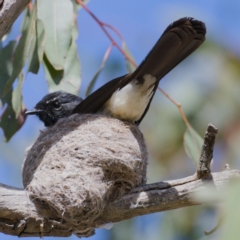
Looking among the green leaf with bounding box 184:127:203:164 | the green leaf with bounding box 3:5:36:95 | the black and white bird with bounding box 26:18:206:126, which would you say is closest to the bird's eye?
the black and white bird with bounding box 26:18:206:126

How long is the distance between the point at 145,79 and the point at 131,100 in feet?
0.64

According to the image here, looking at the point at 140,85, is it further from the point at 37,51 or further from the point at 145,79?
the point at 37,51

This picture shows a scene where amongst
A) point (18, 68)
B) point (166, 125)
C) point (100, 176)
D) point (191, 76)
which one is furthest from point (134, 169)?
point (191, 76)

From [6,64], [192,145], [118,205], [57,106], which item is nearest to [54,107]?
[57,106]

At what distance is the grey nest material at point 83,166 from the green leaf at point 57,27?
1.63 feet

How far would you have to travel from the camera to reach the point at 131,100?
3.91m

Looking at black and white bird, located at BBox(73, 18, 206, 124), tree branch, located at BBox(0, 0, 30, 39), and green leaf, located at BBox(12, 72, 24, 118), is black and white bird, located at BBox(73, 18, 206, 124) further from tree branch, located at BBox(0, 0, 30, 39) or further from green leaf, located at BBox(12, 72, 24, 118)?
tree branch, located at BBox(0, 0, 30, 39)

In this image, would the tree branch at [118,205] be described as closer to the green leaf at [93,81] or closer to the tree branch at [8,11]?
the tree branch at [8,11]

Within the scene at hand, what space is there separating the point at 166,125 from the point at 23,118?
162 centimetres

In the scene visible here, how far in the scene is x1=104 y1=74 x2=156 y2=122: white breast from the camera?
3.91 meters

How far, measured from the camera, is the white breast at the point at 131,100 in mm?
3908

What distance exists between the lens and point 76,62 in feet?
13.3

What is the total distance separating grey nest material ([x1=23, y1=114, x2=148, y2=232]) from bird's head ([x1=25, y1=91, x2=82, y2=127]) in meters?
0.65

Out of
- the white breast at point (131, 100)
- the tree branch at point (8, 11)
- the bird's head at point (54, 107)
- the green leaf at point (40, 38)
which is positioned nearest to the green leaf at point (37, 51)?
the green leaf at point (40, 38)
